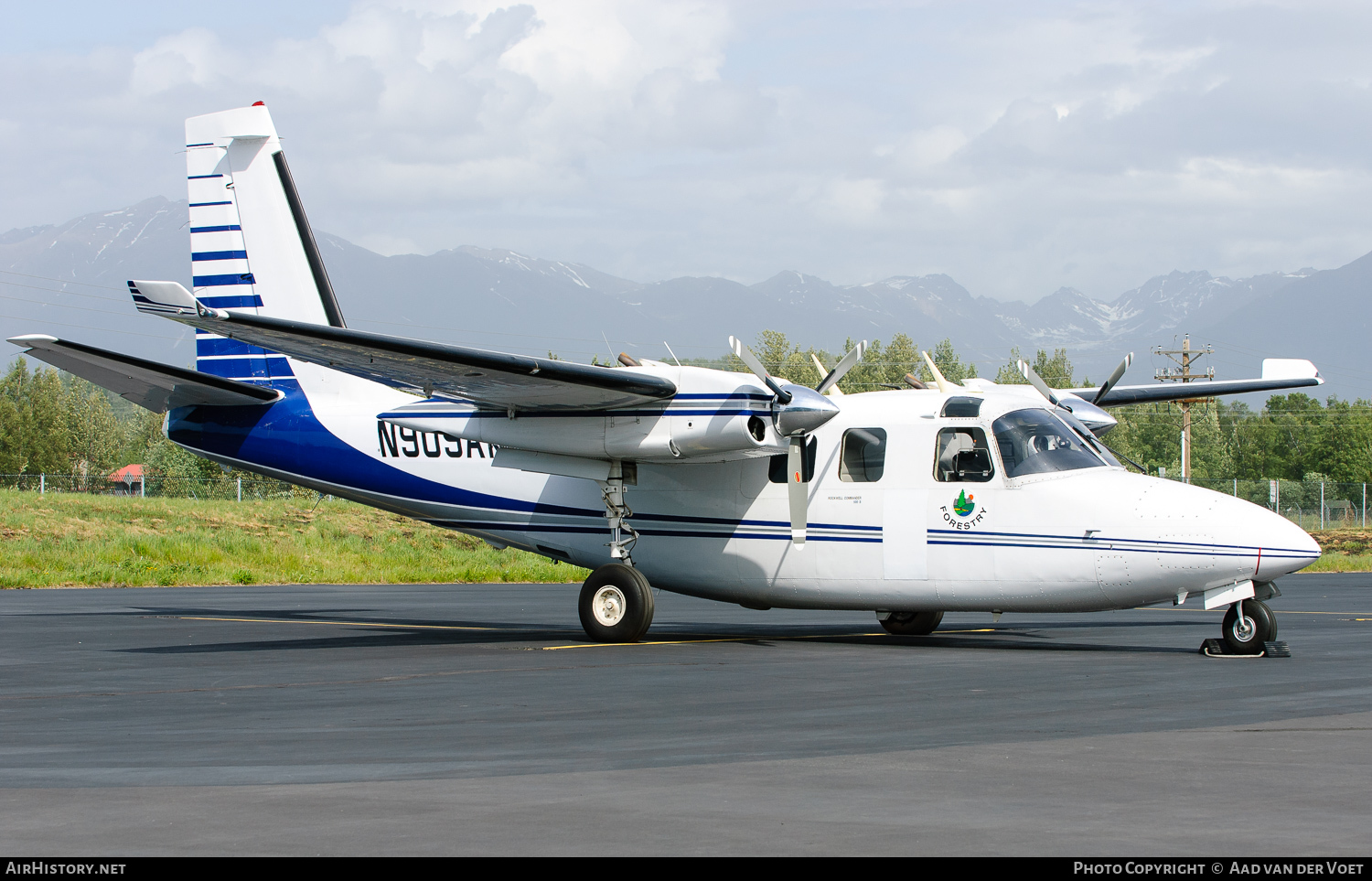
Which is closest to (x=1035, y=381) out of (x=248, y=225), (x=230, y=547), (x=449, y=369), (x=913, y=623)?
(x=913, y=623)

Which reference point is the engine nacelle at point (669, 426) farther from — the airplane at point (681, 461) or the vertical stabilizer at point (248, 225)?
the vertical stabilizer at point (248, 225)

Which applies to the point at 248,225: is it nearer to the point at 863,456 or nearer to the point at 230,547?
the point at 863,456

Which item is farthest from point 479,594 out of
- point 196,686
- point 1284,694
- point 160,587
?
point 1284,694

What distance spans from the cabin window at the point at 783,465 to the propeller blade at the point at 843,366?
0.67 meters

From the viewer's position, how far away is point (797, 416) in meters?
15.3

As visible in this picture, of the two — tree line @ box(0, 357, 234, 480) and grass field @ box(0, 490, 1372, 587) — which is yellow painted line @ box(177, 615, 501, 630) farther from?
tree line @ box(0, 357, 234, 480)

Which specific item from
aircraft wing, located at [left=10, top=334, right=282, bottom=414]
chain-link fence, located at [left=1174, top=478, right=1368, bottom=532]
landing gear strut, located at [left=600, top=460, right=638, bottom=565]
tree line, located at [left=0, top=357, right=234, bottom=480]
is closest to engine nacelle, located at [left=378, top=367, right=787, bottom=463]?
landing gear strut, located at [left=600, top=460, right=638, bottom=565]

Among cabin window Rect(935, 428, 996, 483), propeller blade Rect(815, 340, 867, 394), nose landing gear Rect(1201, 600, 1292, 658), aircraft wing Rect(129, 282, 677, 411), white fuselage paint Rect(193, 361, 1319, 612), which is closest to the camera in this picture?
aircraft wing Rect(129, 282, 677, 411)

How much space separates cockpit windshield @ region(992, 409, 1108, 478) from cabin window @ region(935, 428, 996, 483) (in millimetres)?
191

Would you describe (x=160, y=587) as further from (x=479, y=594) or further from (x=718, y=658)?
(x=718, y=658)

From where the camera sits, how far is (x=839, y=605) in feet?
52.1

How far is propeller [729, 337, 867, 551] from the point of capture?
600 inches
